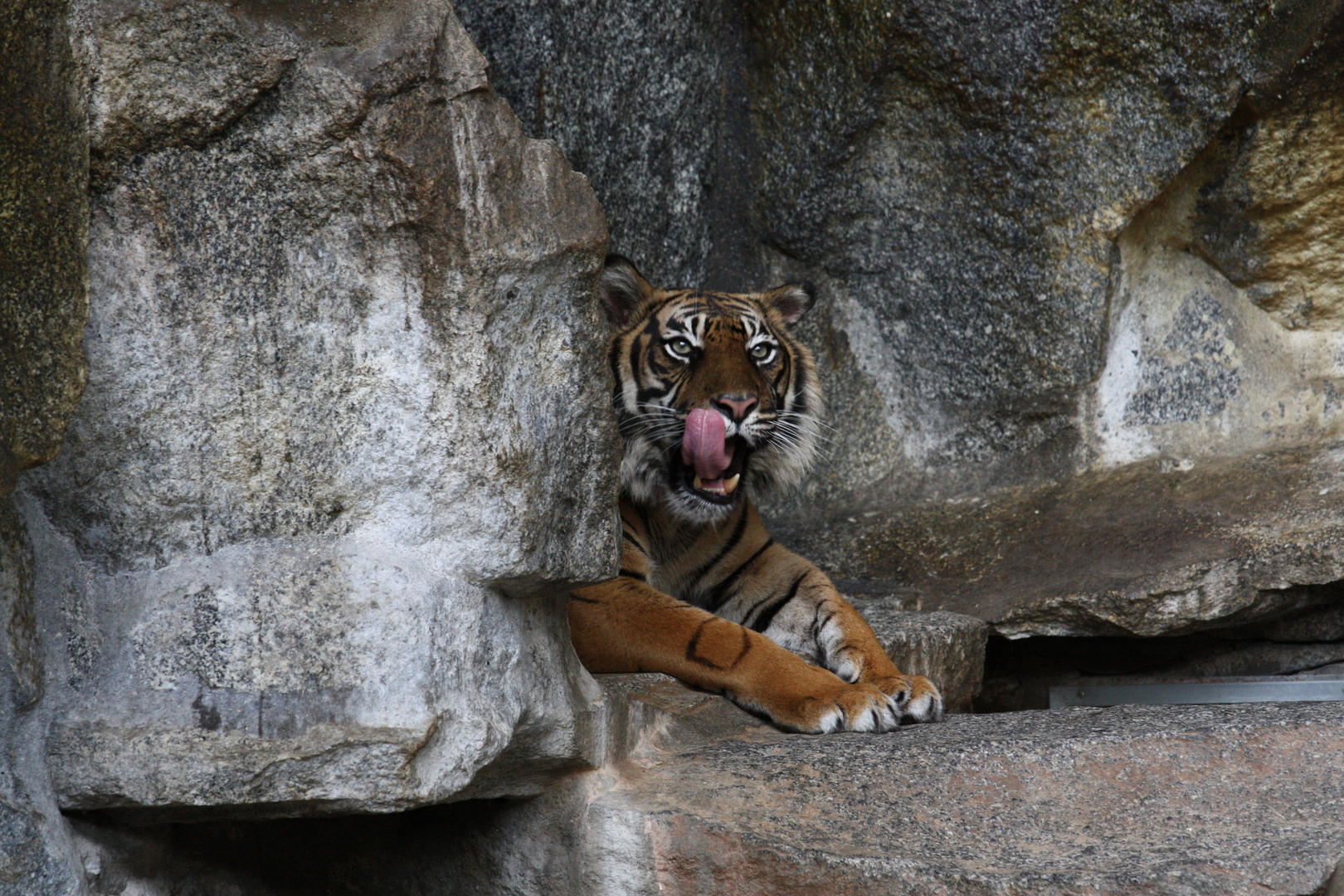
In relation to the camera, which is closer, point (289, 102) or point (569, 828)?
point (289, 102)

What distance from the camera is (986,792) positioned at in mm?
1896

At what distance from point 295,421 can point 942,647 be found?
1.82 m

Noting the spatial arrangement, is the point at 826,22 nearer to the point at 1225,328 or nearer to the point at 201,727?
the point at 1225,328

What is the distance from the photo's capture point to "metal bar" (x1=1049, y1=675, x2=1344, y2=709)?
10.0 ft

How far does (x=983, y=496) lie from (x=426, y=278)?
92.9 inches

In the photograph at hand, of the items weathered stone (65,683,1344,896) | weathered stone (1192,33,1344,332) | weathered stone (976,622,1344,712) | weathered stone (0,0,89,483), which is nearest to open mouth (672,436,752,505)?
weathered stone (65,683,1344,896)

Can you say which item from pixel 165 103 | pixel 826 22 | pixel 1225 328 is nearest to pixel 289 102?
pixel 165 103

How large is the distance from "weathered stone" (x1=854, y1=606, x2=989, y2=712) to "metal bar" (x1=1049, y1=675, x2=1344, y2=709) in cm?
33

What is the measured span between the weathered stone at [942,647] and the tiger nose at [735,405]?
61 cm

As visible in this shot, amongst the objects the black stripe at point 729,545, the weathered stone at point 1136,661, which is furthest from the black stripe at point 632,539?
the weathered stone at point 1136,661

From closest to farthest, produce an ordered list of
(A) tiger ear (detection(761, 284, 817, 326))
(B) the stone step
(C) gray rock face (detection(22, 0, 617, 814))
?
(C) gray rock face (detection(22, 0, 617, 814))
(B) the stone step
(A) tiger ear (detection(761, 284, 817, 326))

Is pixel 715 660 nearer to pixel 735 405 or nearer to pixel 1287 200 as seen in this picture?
pixel 735 405

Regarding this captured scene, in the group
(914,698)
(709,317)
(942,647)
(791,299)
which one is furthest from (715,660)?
(791,299)

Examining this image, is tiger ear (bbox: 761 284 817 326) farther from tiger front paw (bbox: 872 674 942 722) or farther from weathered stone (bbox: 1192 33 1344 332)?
tiger front paw (bbox: 872 674 942 722)
